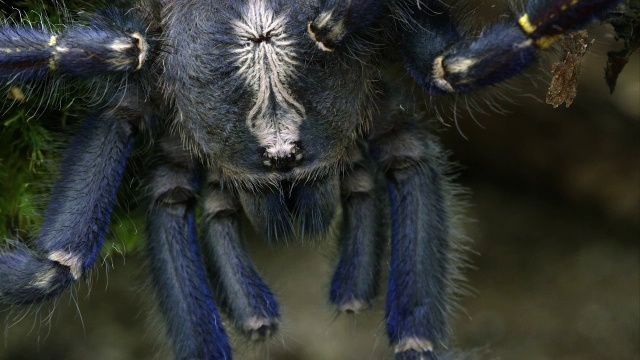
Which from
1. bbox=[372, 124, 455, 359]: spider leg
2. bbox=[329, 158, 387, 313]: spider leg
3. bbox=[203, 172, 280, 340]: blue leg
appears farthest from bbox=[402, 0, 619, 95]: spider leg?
bbox=[203, 172, 280, 340]: blue leg

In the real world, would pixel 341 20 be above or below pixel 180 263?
above

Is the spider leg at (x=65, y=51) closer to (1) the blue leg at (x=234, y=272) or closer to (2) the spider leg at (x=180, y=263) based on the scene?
(2) the spider leg at (x=180, y=263)

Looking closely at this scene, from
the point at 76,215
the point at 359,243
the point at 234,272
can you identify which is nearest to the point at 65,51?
the point at 76,215

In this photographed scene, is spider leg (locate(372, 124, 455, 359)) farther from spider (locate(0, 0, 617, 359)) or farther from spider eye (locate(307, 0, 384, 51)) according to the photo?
spider eye (locate(307, 0, 384, 51))

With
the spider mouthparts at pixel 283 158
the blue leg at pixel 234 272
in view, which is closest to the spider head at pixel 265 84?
the spider mouthparts at pixel 283 158

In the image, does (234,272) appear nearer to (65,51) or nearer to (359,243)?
(359,243)

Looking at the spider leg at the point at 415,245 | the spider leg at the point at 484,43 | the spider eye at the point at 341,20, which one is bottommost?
the spider leg at the point at 415,245

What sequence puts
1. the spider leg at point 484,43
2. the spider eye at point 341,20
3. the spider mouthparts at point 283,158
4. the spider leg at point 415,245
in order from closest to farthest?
the spider leg at point 484,43 < the spider eye at point 341,20 < the spider mouthparts at point 283,158 < the spider leg at point 415,245

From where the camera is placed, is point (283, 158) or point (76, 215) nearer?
point (283, 158)
